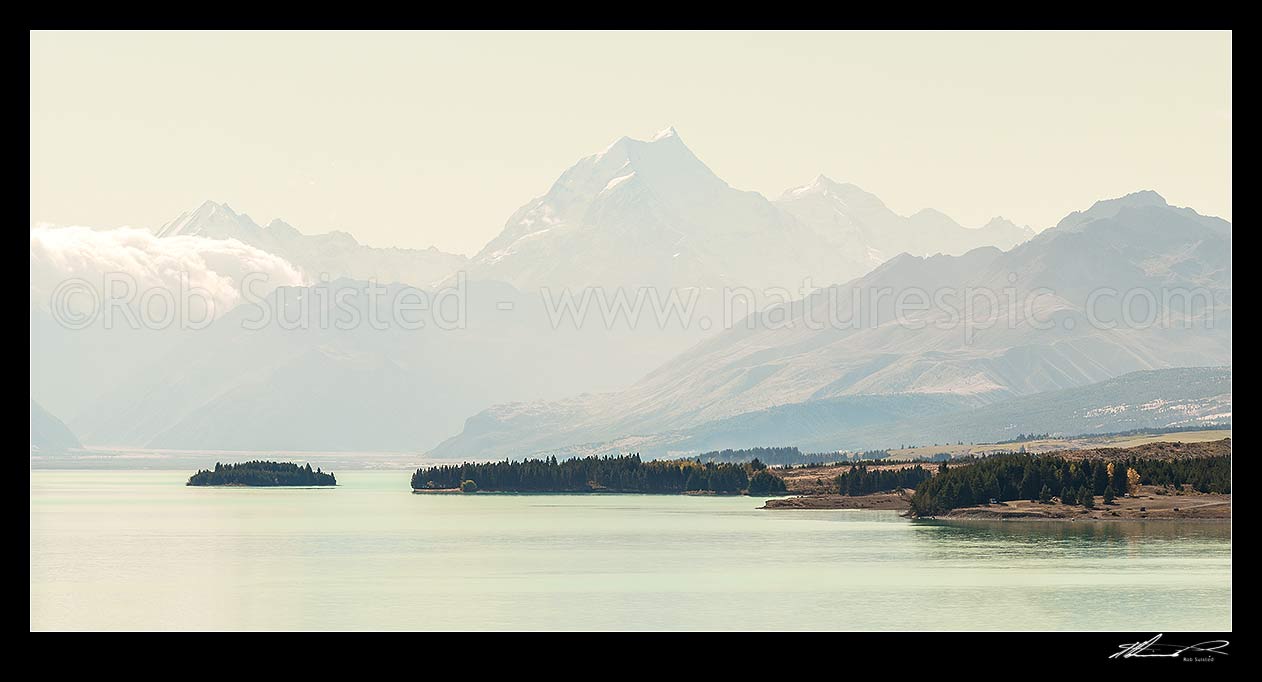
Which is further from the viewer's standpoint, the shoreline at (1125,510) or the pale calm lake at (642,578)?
the shoreline at (1125,510)

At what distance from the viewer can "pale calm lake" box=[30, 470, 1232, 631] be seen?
95.8 m
